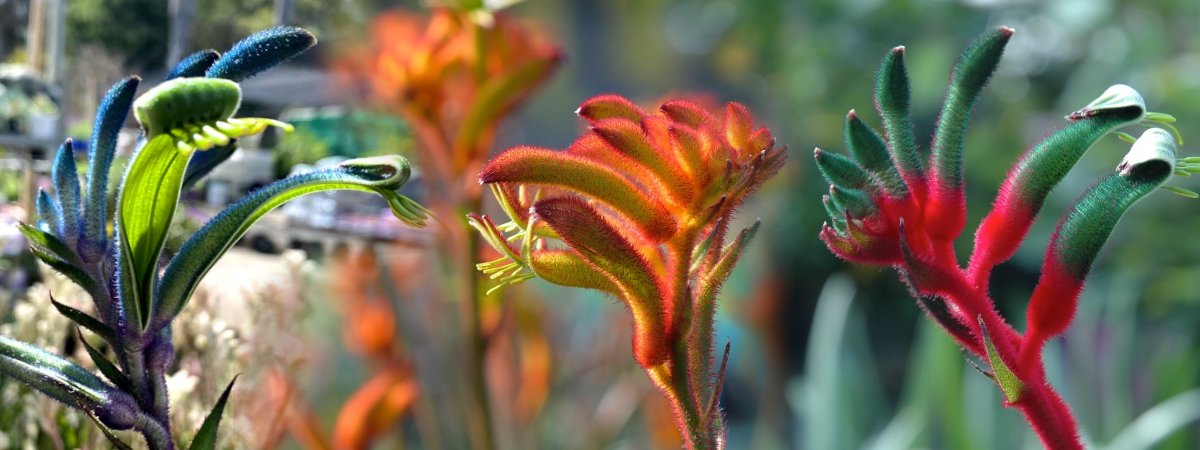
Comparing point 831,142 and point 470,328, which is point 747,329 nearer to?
point 470,328

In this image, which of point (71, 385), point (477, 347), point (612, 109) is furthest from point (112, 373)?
point (477, 347)

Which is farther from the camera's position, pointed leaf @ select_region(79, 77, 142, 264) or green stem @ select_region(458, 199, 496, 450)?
green stem @ select_region(458, 199, 496, 450)

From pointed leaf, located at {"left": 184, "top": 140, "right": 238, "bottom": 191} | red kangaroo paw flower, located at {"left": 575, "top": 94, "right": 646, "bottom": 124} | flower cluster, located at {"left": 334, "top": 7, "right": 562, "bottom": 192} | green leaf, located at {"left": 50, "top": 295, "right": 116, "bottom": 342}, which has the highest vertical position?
flower cluster, located at {"left": 334, "top": 7, "right": 562, "bottom": 192}

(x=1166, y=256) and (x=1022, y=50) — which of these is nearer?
(x=1166, y=256)

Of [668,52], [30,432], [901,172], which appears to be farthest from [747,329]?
→ [668,52]

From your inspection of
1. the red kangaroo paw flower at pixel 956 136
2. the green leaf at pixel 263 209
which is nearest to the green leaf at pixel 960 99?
the red kangaroo paw flower at pixel 956 136

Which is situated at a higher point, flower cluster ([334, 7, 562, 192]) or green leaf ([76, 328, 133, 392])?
flower cluster ([334, 7, 562, 192])

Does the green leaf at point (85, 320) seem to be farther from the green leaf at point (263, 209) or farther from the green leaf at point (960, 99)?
the green leaf at point (960, 99)

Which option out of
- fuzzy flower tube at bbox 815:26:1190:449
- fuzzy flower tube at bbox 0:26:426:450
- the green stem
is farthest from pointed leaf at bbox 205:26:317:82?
the green stem

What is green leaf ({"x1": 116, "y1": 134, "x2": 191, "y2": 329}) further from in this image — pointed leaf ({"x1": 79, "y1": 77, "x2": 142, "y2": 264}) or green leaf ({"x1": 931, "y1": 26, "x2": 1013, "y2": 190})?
green leaf ({"x1": 931, "y1": 26, "x2": 1013, "y2": 190})
